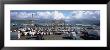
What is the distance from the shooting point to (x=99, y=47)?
159cm

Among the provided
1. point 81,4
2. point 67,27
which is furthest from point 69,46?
point 81,4

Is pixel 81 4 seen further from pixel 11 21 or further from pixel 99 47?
pixel 11 21

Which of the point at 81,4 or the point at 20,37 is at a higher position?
the point at 81,4

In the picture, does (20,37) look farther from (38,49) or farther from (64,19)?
(64,19)

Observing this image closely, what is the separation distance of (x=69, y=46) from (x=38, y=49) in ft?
0.47

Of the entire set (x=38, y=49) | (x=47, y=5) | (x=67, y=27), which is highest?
(x=47, y=5)

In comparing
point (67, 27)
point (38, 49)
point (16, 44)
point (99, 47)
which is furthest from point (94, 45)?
point (16, 44)

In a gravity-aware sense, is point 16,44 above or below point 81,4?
below

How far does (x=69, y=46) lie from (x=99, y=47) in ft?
0.45

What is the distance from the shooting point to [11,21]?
160 cm

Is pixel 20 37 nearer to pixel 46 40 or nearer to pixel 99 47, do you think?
pixel 46 40

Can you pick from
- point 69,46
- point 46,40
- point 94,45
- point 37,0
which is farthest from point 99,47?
point 37,0

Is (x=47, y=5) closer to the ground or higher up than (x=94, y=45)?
higher up

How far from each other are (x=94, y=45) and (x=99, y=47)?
2 centimetres
